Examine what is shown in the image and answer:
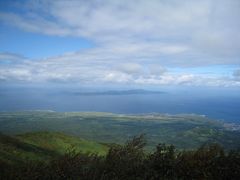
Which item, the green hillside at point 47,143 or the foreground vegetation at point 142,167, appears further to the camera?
the green hillside at point 47,143

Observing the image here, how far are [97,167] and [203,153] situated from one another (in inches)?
137

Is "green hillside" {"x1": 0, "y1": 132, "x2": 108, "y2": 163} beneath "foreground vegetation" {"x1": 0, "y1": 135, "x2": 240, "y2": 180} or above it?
beneath

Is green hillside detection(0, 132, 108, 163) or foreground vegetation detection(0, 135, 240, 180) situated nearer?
foreground vegetation detection(0, 135, 240, 180)

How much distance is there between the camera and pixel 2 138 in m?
31.0

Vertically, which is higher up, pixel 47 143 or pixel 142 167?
pixel 142 167

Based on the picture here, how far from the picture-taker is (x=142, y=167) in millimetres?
9094

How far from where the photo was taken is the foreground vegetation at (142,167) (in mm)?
8352

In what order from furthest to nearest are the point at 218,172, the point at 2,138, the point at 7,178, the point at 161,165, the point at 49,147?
the point at 49,147, the point at 2,138, the point at 161,165, the point at 218,172, the point at 7,178

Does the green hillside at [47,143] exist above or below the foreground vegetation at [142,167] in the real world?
below

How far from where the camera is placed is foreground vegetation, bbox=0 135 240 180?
8.35 m

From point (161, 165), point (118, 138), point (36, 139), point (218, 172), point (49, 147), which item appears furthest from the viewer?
point (118, 138)

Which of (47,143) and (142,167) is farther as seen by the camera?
(47,143)

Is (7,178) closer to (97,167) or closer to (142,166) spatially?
(97,167)

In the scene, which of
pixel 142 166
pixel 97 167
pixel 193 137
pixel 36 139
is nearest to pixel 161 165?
pixel 142 166
